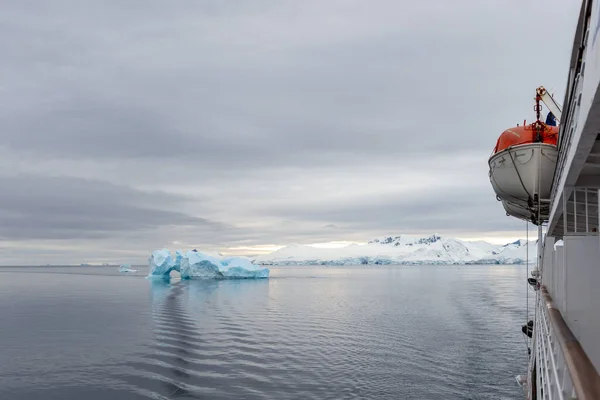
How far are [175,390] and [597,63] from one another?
1239 centimetres

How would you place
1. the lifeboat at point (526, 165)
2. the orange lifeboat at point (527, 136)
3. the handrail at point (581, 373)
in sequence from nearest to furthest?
the handrail at point (581, 373)
the lifeboat at point (526, 165)
the orange lifeboat at point (527, 136)

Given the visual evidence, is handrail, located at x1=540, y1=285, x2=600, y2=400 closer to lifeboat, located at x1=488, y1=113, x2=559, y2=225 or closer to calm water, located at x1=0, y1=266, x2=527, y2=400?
lifeboat, located at x1=488, y1=113, x2=559, y2=225

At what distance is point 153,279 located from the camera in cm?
7350

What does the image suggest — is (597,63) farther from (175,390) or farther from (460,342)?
(460,342)

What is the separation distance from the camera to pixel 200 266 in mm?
68125

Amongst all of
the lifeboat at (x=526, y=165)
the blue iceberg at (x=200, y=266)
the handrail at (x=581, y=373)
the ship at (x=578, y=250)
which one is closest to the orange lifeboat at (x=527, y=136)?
the lifeboat at (x=526, y=165)

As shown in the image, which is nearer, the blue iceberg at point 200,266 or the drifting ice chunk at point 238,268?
the blue iceberg at point 200,266

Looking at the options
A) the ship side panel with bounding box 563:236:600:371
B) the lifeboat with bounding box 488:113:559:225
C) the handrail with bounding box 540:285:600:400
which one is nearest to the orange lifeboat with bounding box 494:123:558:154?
the lifeboat with bounding box 488:113:559:225

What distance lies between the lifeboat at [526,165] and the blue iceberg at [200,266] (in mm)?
56282

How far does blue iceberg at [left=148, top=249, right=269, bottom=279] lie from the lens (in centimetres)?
6606

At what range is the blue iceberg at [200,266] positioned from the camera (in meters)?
66.1

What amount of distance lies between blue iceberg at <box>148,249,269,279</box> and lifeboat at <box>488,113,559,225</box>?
56.3 metres

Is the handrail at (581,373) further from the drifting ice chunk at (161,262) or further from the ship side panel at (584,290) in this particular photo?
the drifting ice chunk at (161,262)

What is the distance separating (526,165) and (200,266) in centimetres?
6020
